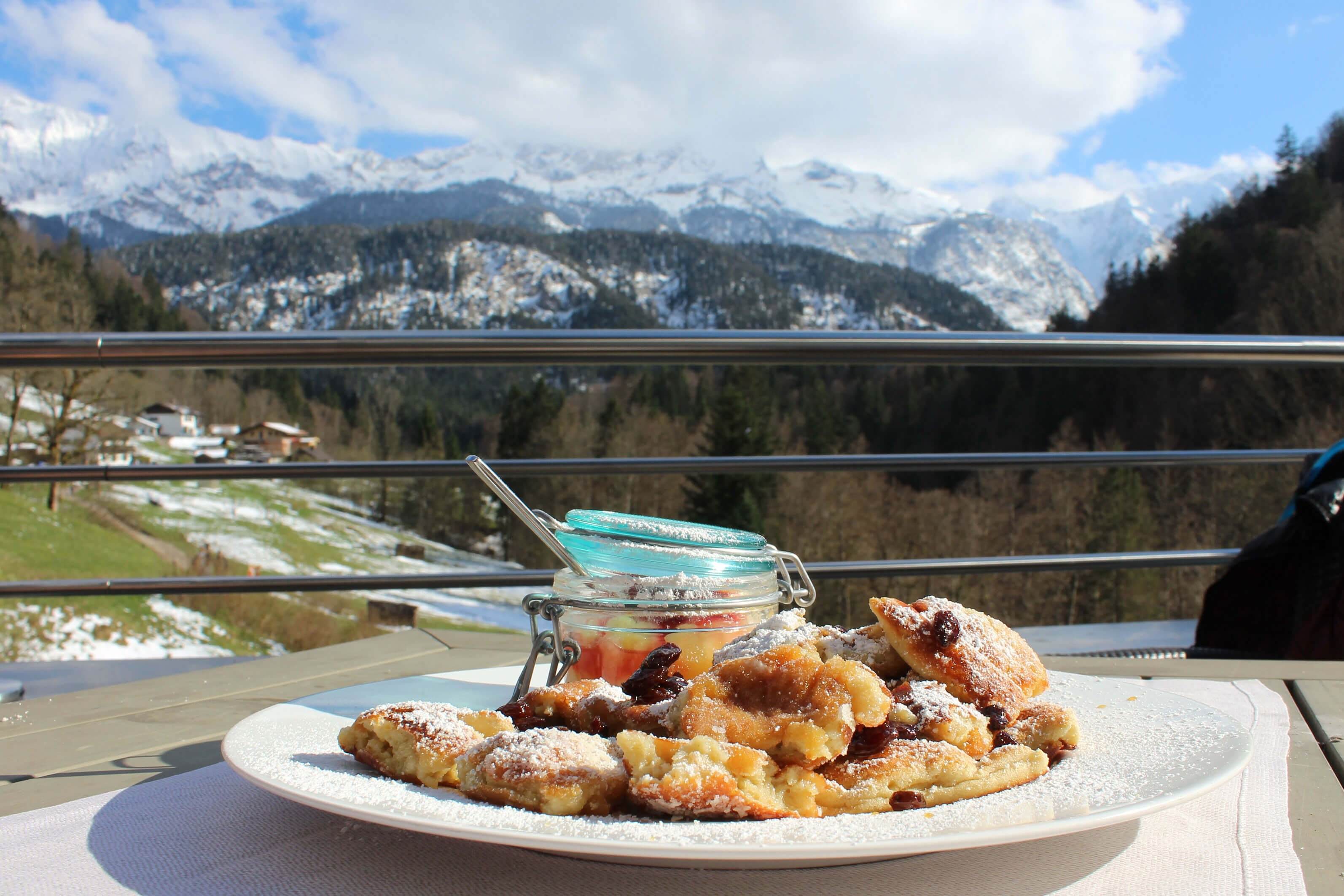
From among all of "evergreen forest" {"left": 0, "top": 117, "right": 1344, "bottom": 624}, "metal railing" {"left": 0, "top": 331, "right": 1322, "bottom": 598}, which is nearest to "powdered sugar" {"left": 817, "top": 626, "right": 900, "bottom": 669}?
"metal railing" {"left": 0, "top": 331, "right": 1322, "bottom": 598}

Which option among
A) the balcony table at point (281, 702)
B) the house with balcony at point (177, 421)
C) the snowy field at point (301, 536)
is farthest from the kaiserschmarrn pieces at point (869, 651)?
the house with balcony at point (177, 421)

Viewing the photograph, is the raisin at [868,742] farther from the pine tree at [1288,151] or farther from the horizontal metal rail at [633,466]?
the pine tree at [1288,151]

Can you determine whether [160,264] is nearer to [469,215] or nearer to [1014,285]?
[469,215]

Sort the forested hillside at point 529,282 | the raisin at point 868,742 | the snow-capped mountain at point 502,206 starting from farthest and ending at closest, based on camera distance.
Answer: the snow-capped mountain at point 502,206
the forested hillside at point 529,282
the raisin at point 868,742

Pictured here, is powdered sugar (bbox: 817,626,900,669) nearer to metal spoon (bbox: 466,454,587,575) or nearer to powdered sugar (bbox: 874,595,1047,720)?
powdered sugar (bbox: 874,595,1047,720)

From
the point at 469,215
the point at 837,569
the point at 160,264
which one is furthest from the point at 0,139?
the point at 837,569

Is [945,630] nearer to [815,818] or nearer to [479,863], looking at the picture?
[815,818]
